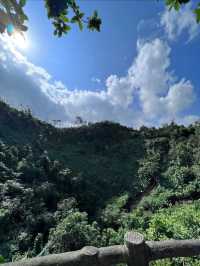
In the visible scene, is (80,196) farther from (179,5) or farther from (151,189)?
(179,5)

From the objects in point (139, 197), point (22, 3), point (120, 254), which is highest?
point (22, 3)

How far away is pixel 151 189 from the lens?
14711 millimetres

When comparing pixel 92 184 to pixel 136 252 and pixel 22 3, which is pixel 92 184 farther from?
pixel 22 3

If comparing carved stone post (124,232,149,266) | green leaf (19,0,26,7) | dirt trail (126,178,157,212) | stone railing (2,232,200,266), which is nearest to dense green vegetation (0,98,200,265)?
dirt trail (126,178,157,212)

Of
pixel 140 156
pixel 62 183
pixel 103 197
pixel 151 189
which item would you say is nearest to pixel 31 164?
pixel 62 183

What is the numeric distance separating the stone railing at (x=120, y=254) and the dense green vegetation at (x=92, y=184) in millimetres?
2231

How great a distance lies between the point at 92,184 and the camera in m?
15.2

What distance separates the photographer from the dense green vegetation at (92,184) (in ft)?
26.6

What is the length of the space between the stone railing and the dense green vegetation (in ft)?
7.32

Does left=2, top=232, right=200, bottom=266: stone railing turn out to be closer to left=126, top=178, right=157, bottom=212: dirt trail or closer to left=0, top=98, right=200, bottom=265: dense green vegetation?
left=0, top=98, right=200, bottom=265: dense green vegetation

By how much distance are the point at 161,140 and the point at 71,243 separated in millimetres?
13058

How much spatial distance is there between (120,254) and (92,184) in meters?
13.1

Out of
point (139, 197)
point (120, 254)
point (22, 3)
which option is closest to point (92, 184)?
point (139, 197)

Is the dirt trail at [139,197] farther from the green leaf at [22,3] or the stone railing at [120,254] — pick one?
the green leaf at [22,3]
